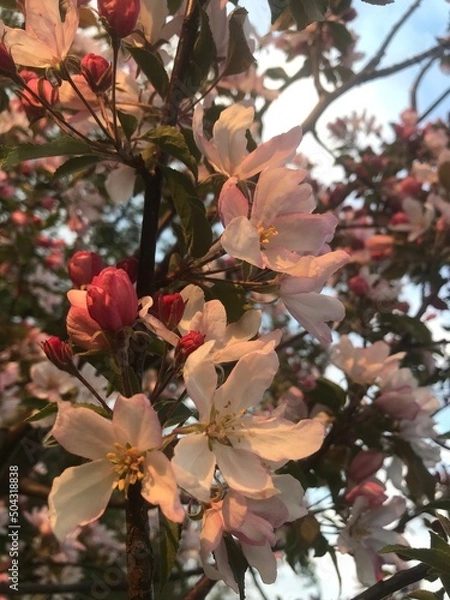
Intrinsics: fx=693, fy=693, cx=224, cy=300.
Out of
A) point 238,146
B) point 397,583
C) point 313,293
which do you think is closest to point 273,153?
point 238,146

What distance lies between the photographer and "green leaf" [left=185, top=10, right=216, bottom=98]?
0.94 metres

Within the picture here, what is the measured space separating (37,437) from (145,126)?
0.97m

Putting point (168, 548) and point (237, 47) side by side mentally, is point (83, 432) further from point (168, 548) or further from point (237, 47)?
point (237, 47)

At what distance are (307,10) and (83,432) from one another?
68 cm

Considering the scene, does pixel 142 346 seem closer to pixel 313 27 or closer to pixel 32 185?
pixel 313 27

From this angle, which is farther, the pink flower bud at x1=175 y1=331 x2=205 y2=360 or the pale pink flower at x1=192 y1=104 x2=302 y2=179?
the pale pink flower at x1=192 y1=104 x2=302 y2=179

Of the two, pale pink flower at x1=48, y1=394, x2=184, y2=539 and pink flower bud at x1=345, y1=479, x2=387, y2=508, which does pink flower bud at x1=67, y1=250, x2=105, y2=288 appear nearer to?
pale pink flower at x1=48, y1=394, x2=184, y2=539

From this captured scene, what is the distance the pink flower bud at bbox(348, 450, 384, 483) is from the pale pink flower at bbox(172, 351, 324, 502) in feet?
2.00

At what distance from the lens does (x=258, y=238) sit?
745 millimetres

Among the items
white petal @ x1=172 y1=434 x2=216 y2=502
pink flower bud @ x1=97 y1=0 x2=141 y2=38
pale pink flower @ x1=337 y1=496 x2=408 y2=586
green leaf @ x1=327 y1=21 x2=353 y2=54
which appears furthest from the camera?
green leaf @ x1=327 y1=21 x2=353 y2=54

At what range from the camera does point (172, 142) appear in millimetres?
838

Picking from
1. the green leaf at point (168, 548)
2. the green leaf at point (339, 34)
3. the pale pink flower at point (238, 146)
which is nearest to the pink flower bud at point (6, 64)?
the pale pink flower at point (238, 146)

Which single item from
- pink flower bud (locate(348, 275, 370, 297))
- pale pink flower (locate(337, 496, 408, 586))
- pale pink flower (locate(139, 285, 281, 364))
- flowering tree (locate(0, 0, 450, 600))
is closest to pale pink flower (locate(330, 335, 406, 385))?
flowering tree (locate(0, 0, 450, 600))

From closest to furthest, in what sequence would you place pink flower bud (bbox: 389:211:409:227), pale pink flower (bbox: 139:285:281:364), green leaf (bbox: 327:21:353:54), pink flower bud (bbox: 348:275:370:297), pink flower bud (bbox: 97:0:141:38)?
pale pink flower (bbox: 139:285:281:364), pink flower bud (bbox: 97:0:141:38), green leaf (bbox: 327:21:353:54), pink flower bud (bbox: 348:275:370:297), pink flower bud (bbox: 389:211:409:227)
